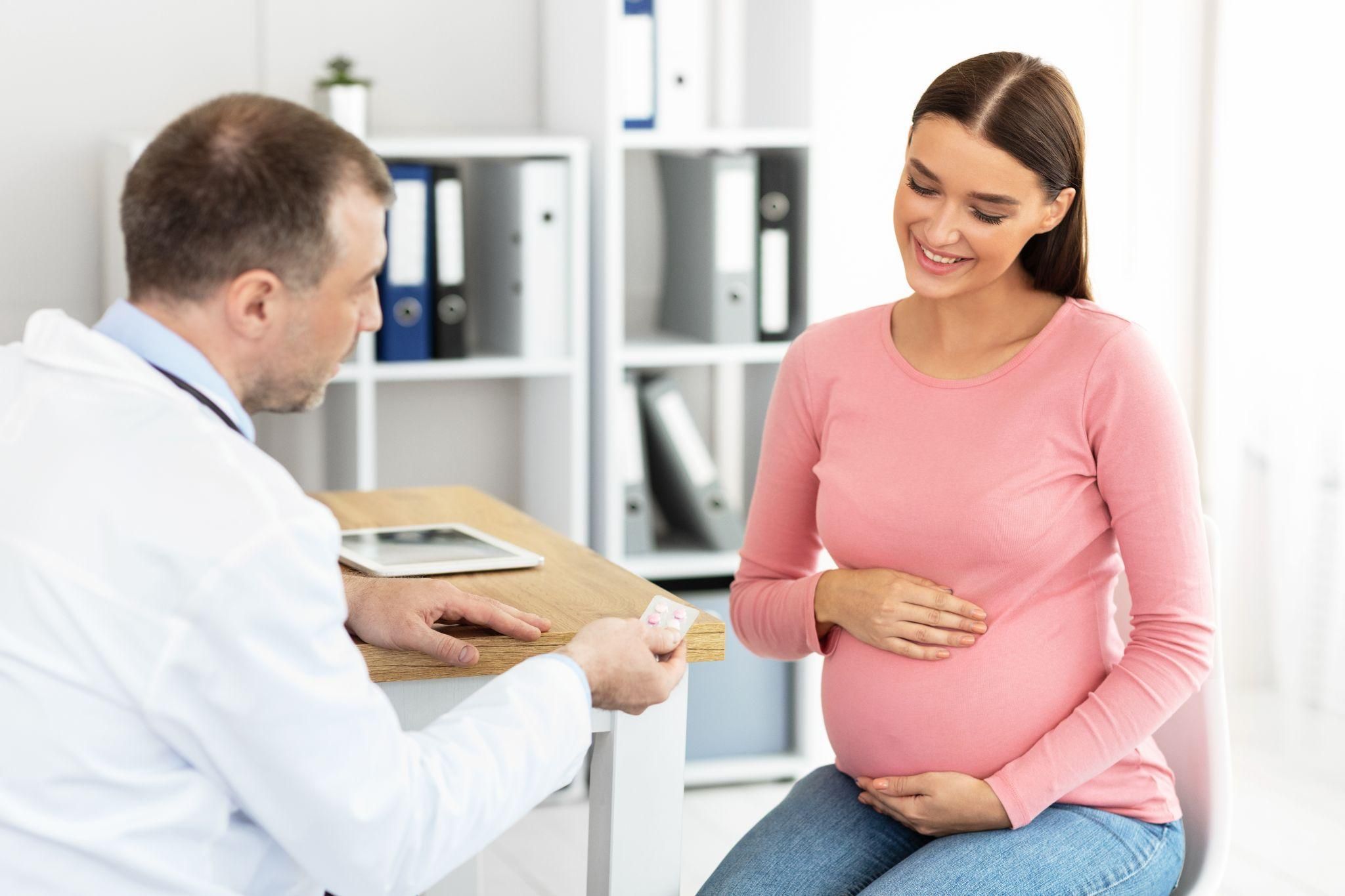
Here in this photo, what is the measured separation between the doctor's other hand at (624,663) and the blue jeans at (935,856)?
0.97 ft

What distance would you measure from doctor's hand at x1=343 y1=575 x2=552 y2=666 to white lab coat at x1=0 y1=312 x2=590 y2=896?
0.27 meters

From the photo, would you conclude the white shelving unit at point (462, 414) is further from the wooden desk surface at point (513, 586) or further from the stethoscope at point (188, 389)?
the stethoscope at point (188, 389)

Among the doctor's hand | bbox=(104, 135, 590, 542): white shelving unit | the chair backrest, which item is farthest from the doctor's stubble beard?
bbox=(104, 135, 590, 542): white shelving unit

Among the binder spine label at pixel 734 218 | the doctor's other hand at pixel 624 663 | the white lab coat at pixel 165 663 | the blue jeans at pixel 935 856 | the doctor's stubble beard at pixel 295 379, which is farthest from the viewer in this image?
the binder spine label at pixel 734 218

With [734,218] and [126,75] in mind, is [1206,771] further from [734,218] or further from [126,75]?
[126,75]

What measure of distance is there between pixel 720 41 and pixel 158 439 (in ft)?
7.75

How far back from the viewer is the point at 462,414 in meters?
3.16

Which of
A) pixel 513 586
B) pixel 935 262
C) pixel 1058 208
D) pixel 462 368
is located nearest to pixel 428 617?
pixel 513 586

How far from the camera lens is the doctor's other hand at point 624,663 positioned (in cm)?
124


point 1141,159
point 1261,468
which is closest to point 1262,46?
point 1141,159

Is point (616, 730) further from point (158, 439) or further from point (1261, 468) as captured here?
point (1261, 468)

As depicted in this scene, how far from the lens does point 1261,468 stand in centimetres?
319

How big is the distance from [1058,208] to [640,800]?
0.74 metres

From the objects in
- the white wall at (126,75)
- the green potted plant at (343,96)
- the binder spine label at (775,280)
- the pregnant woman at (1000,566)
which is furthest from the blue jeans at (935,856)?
the white wall at (126,75)
